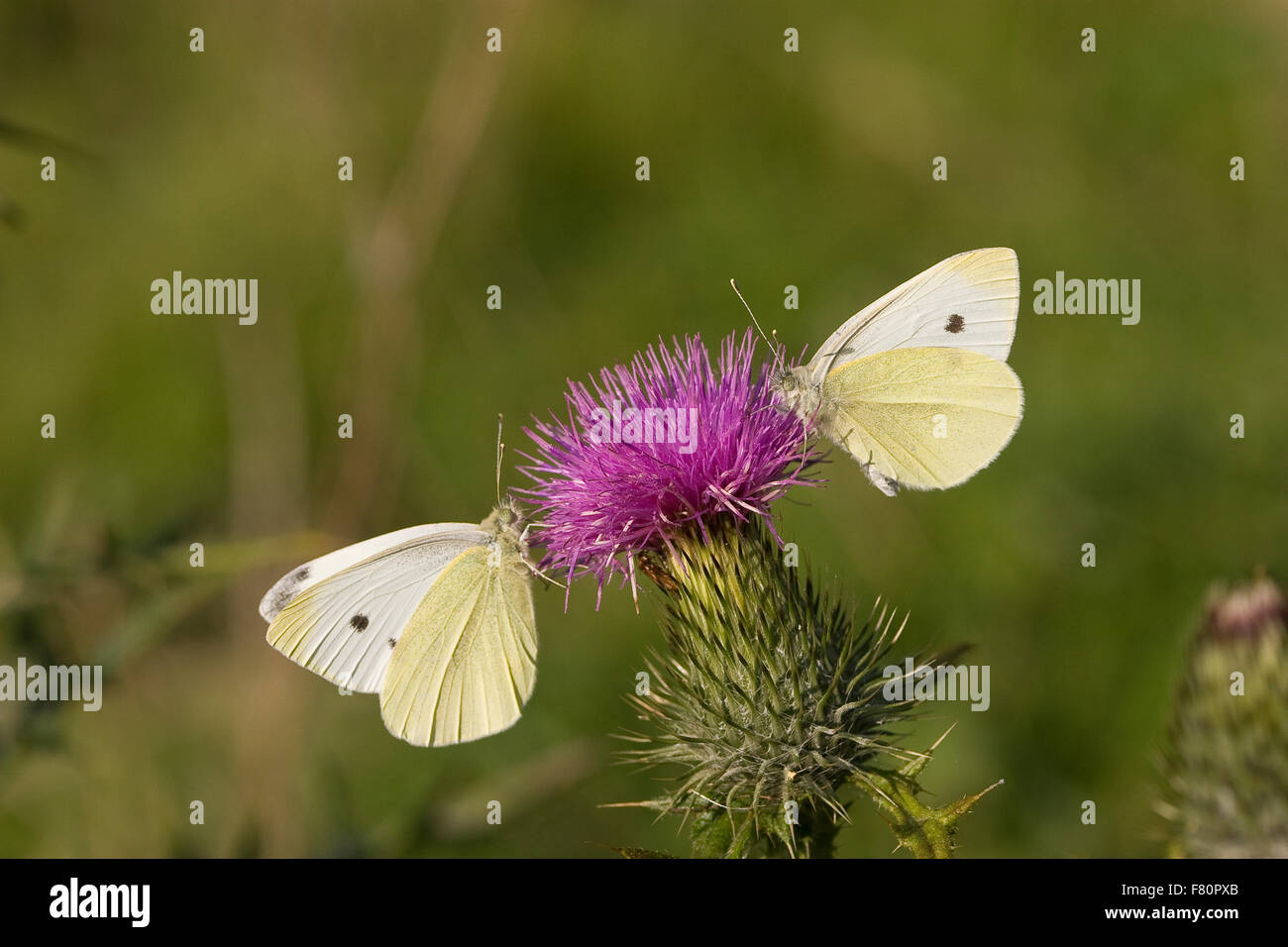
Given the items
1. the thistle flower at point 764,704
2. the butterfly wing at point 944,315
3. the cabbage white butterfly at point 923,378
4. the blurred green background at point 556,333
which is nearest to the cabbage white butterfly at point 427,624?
the blurred green background at point 556,333

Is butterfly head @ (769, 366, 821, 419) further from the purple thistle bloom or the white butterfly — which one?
the white butterfly

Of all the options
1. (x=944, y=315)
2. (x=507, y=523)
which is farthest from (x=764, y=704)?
(x=944, y=315)

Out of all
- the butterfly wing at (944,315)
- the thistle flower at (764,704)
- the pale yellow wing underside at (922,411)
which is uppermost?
the butterfly wing at (944,315)

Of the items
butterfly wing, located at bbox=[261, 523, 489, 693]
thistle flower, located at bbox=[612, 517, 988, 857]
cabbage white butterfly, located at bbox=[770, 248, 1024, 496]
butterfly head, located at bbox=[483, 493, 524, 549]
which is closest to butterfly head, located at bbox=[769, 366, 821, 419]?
cabbage white butterfly, located at bbox=[770, 248, 1024, 496]

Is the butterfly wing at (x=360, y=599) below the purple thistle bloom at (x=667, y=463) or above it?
below

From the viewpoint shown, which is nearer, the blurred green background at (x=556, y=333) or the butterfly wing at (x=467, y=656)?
the butterfly wing at (x=467, y=656)

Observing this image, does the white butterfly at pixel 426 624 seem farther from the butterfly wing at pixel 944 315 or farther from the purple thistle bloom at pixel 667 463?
the butterfly wing at pixel 944 315
